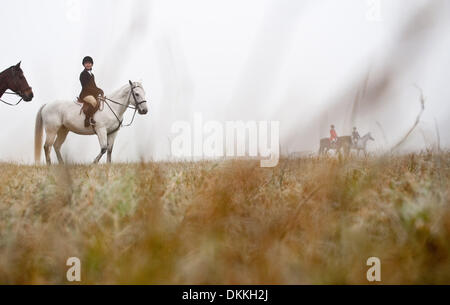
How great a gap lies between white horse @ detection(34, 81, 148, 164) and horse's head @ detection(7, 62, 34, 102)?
4.06 feet

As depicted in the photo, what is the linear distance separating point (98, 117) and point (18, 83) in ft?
6.15

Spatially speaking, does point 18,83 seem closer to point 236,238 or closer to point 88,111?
point 88,111

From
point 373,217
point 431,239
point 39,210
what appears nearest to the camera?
point 431,239

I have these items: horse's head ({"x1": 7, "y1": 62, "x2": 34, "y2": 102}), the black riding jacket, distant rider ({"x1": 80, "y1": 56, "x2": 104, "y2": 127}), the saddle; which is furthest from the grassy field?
the saddle

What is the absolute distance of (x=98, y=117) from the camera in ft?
31.2

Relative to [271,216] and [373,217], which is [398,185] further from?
[271,216]

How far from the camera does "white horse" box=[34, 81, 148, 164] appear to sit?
30.9 feet

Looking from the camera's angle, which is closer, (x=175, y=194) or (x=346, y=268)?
(x=346, y=268)

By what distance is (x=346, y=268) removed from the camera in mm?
1587

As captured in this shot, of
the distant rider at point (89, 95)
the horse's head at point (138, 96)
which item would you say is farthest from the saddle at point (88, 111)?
the horse's head at point (138, 96)

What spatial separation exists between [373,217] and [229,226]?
0.89m

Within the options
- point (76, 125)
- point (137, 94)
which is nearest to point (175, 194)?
point (137, 94)

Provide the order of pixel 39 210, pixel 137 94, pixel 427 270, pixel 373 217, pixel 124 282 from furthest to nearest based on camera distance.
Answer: pixel 137 94 → pixel 39 210 → pixel 373 217 → pixel 427 270 → pixel 124 282

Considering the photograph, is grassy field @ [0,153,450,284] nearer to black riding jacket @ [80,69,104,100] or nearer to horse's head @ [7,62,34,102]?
black riding jacket @ [80,69,104,100]
